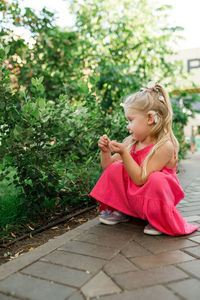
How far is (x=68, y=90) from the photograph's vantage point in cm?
459

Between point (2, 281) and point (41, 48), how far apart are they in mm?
4864

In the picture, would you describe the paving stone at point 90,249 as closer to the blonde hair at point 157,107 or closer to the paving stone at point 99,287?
the paving stone at point 99,287

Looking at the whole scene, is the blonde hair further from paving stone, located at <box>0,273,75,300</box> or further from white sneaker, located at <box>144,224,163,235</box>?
paving stone, located at <box>0,273,75,300</box>

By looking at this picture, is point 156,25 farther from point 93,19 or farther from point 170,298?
point 170,298

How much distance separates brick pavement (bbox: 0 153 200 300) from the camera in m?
1.55

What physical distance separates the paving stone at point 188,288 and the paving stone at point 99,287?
0.30 meters

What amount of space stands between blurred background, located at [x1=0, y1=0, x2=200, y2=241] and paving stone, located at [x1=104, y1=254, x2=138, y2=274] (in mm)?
1012

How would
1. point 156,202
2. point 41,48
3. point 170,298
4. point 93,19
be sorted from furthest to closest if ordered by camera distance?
1. point 93,19
2. point 41,48
3. point 156,202
4. point 170,298

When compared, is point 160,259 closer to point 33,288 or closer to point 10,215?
point 33,288

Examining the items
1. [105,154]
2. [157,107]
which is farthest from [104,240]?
[157,107]

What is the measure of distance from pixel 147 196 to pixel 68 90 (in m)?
2.67

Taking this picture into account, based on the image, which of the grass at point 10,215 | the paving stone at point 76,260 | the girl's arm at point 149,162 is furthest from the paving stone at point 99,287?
the grass at point 10,215

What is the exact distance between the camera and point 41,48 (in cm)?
574

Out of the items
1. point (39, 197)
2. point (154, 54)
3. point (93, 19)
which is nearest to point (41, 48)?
point (93, 19)
